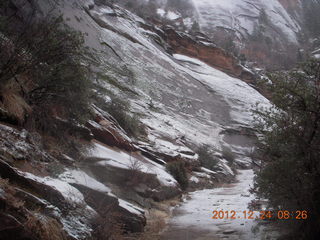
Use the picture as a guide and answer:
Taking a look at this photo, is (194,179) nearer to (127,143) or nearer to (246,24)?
(127,143)

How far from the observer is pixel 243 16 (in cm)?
6862

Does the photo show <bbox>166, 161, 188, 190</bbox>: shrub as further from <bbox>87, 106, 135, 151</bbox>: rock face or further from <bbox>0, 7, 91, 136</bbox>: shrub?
<bbox>0, 7, 91, 136</bbox>: shrub

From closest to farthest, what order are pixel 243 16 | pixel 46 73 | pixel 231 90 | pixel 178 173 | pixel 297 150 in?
1. pixel 297 150
2. pixel 46 73
3. pixel 178 173
4. pixel 231 90
5. pixel 243 16

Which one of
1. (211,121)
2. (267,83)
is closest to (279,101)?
(267,83)

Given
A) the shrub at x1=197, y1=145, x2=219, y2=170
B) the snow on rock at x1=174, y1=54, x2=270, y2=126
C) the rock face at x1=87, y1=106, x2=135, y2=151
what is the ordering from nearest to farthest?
the rock face at x1=87, y1=106, x2=135, y2=151 → the shrub at x1=197, y1=145, x2=219, y2=170 → the snow on rock at x1=174, y1=54, x2=270, y2=126

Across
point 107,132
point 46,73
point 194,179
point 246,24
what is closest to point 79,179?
point 46,73

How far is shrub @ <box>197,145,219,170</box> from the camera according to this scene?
56.5 ft

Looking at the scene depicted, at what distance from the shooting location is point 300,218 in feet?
16.2

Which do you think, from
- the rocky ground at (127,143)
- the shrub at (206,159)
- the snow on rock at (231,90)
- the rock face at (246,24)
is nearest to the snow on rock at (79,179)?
the rocky ground at (127,143)

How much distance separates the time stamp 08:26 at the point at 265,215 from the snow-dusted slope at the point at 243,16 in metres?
54.6

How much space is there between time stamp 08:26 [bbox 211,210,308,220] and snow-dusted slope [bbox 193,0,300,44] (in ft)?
179

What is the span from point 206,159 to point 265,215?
11.0 metres

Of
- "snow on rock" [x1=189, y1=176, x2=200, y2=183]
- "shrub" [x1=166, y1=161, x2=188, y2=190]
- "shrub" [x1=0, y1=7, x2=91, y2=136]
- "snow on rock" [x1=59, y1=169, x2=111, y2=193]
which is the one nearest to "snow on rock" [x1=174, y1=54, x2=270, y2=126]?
"snow on rock" [x1=189, y1=176, x2=200, y2=183]

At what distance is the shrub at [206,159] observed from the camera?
56.5 ft
